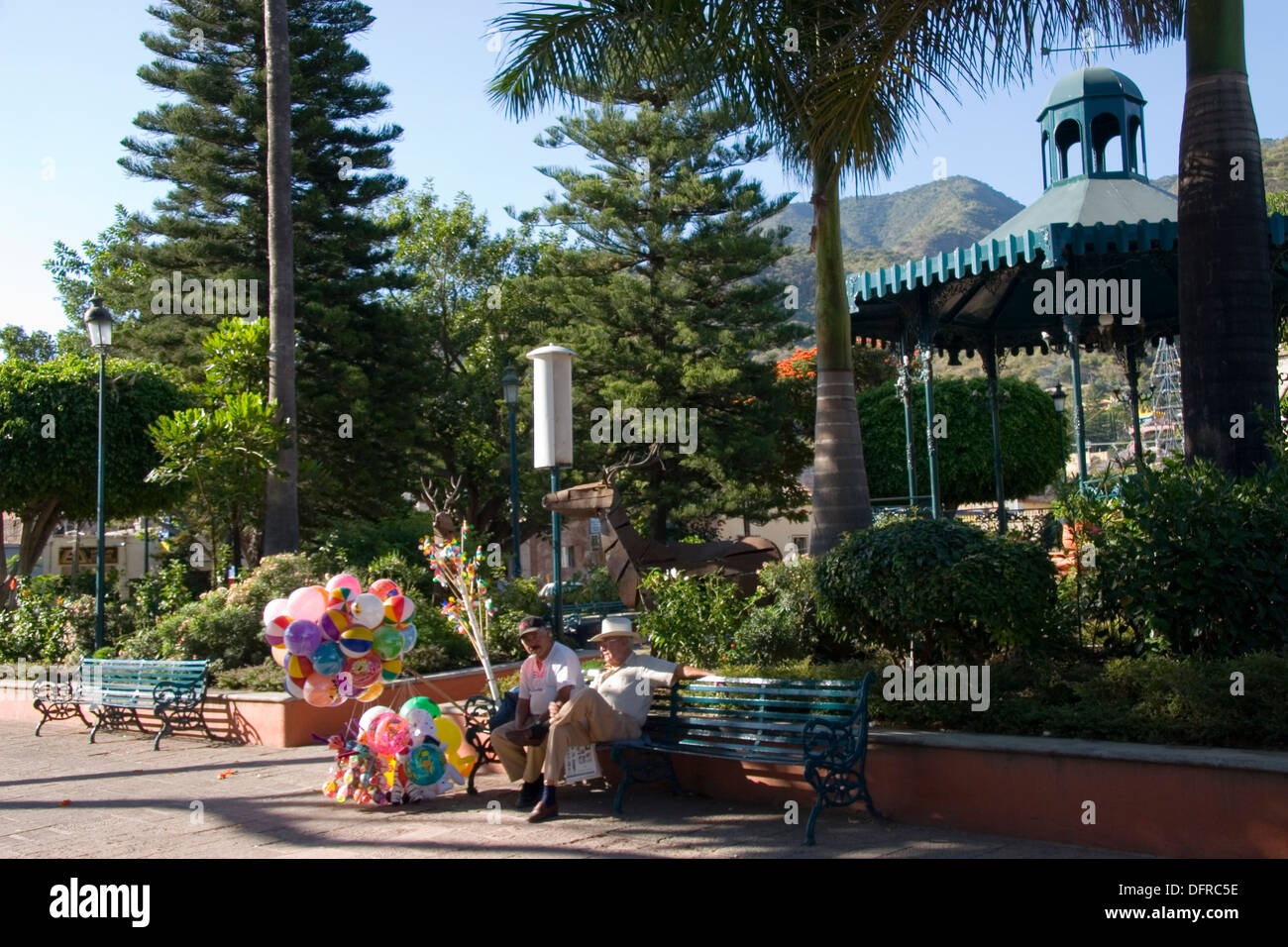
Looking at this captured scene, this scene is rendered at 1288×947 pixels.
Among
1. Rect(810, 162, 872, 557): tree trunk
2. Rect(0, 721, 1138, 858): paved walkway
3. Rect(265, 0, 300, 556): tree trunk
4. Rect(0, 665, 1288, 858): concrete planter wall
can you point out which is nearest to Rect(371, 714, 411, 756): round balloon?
Rect(0, 721, 1138, 858): paved walkway

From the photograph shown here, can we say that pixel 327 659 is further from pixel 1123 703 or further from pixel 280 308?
pixel 280 308

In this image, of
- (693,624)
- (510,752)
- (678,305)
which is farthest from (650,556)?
(678,305)

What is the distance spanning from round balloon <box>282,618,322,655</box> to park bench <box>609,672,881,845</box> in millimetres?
2093

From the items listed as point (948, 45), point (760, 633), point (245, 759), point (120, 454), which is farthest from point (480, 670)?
point (120, 454)

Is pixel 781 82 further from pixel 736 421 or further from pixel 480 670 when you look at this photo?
pixel 736 421

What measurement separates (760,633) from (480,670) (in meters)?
4.12

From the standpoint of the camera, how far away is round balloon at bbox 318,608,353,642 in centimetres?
759

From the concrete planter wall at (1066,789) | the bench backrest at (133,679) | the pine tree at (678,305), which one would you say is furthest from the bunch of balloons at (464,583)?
the pine tree at (678,305)

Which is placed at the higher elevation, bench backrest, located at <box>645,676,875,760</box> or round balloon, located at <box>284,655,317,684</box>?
round balloon, located at <box>284,655,317,684</box>

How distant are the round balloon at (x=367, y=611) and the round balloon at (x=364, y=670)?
234mm

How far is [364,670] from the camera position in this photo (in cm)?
772

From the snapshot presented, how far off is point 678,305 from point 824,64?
1859 cm

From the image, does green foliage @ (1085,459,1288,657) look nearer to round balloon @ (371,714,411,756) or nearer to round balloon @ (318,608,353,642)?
round balloon @ (371,714,411,756)

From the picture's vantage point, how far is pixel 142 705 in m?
11.0
